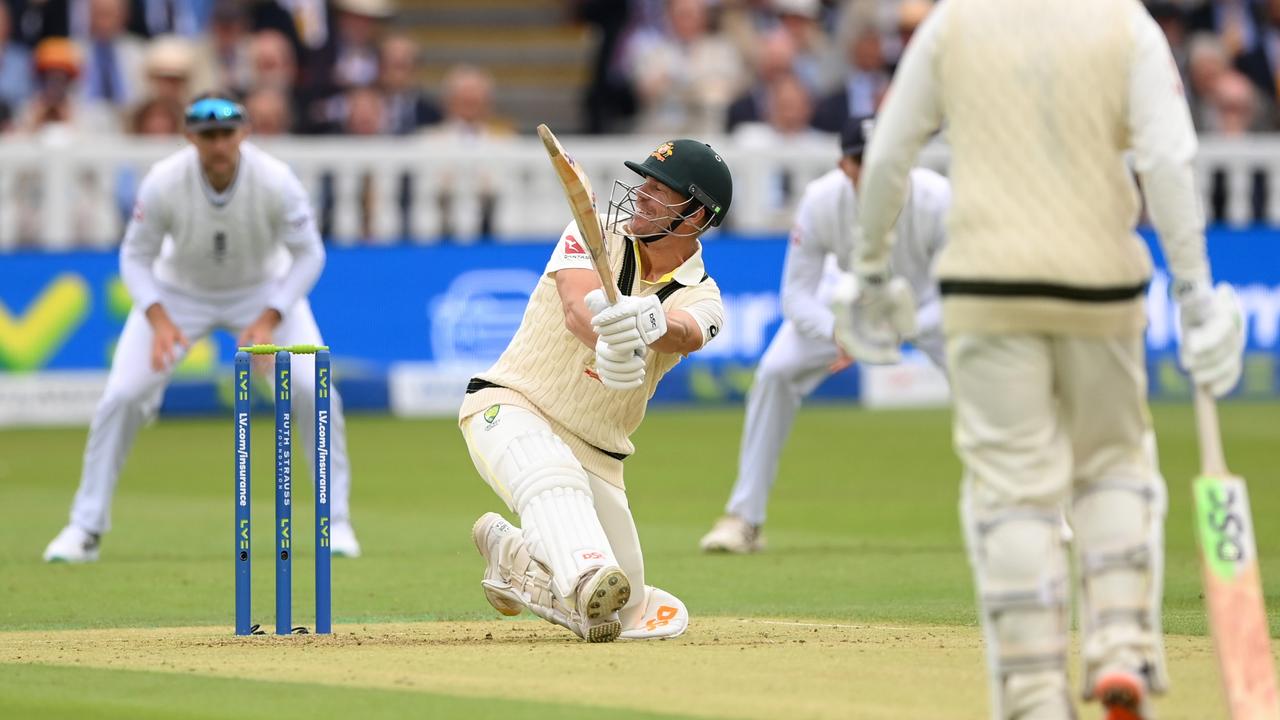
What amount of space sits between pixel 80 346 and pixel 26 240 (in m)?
1.00

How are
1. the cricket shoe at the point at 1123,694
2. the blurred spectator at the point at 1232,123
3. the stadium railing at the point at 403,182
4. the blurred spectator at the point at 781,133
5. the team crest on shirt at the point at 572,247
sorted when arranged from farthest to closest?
the blurred spectator at the point at 1232,123
the blurred spectator at the point at 781,133
the stadium railing at the point at 403,182
the team crest on shirt at the point at 572,247
the cricket shoe at the point at 1123,694

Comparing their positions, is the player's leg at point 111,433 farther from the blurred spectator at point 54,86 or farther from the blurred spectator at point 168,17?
the blurred spectator at point 168,17

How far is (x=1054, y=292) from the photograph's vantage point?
185 inches

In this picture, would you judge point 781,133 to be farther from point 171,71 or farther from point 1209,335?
point 1209,335

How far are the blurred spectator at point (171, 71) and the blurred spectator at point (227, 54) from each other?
0.93 ft

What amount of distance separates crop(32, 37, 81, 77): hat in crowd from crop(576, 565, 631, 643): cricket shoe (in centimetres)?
1052

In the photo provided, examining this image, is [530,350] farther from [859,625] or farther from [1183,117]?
[1183,117]

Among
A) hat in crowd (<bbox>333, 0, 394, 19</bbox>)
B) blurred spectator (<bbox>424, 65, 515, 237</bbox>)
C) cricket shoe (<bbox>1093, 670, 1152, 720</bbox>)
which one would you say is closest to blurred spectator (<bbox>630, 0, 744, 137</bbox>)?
blurred spectator (<bbox>424, 65, 515, 237</bbox>)

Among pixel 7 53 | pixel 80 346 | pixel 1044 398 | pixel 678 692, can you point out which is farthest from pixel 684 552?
pixel 7 53

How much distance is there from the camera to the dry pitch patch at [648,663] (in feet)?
17.3

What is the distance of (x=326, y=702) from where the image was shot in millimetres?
5340

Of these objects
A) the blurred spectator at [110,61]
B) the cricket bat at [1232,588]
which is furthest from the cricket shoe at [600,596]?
the blurred spectator at [110,61]

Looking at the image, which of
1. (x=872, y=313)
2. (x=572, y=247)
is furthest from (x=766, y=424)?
(x=872, y=313)

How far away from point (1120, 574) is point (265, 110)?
12.0 m
